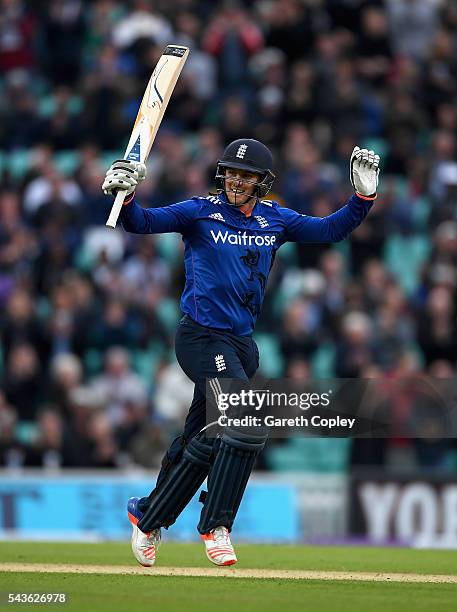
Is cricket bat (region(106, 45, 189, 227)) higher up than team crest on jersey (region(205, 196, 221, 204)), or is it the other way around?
cricket bat (region(106, 45, 189, 227))

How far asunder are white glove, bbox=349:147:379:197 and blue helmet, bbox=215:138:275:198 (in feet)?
1.70

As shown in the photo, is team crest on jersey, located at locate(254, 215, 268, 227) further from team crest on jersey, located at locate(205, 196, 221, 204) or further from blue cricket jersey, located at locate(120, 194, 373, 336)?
team crest on jersey, located at locate(205, 196, 221, 204)

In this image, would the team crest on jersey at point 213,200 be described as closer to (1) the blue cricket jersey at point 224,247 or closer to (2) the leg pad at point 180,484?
(1) the blue cricket jersey at point 224,247

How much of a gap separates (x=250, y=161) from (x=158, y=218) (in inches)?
27.3

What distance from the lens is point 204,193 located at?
17.0 meters

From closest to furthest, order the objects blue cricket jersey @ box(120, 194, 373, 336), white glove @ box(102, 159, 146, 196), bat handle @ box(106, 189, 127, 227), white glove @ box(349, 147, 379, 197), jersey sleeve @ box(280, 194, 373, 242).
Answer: bat handle @ box(106, 189, 127, 227), white glove @ box(102, 159, 146, 196), blue cricket jersey @ box(120, 194, 373, 336), white glove @ box(349, 147, 379, 197), jersey sleeve @ box(280, 194, 373, 242)

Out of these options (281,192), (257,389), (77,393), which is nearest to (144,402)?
(77,393)

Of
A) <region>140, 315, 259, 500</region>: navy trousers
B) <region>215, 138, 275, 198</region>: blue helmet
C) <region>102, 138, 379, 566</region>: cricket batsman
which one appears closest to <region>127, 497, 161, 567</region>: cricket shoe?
<region>102, 138, 379, 566</region>: cricket batsman

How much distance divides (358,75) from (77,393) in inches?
237

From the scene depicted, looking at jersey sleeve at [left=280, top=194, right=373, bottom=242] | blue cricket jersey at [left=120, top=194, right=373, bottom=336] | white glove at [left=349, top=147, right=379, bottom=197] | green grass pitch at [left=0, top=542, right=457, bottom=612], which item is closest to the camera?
green grass pitch at [left=0, top=542, right=457, bottom=612]

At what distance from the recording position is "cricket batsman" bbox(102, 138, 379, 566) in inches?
334

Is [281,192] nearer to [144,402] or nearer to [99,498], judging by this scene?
[144,402]

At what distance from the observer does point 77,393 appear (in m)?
15.8

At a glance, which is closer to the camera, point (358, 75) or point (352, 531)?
point (352, 531)
